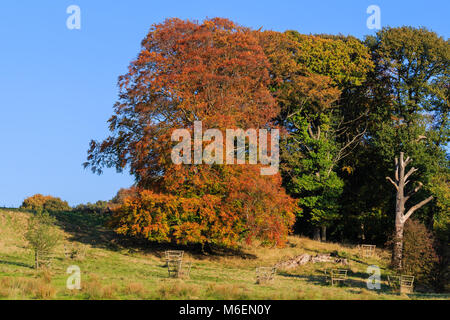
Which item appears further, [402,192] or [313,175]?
[313,175]

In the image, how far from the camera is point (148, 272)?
29984 millimetres

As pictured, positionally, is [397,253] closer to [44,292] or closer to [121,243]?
[121,243]

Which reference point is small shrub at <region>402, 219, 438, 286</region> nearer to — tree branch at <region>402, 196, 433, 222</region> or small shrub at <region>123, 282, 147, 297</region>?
tree branch at <region>402, 196, 433, 222</region>

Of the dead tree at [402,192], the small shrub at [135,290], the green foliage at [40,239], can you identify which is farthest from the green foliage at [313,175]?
the small shrub at [135,290]

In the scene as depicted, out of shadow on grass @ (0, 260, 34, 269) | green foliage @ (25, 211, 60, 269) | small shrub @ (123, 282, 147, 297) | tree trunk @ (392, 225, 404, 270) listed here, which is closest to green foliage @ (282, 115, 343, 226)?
tree trunk @ (392, 225, 404, 270)

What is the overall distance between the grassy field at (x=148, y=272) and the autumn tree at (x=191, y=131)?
7.15 feet

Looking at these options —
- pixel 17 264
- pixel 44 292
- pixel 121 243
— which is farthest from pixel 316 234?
pixel 44 292

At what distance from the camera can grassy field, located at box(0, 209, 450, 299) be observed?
20.9 meters

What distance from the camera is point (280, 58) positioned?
153 feet

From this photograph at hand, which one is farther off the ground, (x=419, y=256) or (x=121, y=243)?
(x=121, y=243)

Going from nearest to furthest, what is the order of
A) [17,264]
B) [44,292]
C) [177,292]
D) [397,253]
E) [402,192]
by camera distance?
1. [44,292]
2. [177,292]
3. [17,264]
4. [397,253]
5. [402,192]

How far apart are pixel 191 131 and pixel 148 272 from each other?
35.5 feet
